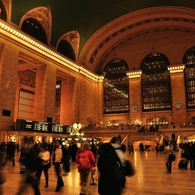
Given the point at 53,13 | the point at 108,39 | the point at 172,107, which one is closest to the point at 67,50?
the point at 53,13

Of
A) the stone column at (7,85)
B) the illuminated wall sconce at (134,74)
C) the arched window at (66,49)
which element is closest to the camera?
the stone column at (7,85)

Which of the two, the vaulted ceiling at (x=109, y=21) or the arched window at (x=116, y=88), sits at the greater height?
the vaulted ceiling at (x=109, y=21)

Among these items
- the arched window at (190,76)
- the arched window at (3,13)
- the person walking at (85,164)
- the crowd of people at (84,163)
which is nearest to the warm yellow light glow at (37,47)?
the arched window at (3,13)

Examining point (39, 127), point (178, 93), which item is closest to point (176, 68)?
point (178, 93)

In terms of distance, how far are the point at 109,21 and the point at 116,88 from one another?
8939mm

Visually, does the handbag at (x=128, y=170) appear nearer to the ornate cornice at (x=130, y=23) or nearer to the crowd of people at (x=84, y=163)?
the crowd of people at (x=84, y=163)

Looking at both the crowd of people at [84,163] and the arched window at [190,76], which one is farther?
the arched window at [190,76]

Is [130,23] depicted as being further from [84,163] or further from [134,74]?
[84,163]

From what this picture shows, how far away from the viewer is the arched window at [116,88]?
30891 millimetres

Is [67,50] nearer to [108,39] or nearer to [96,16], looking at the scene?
[96,16]

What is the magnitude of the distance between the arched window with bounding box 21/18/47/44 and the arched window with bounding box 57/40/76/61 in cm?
291

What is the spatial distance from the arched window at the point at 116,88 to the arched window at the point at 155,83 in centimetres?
244

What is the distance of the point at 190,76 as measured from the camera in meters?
28.0

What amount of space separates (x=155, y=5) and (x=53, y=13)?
11355mm
